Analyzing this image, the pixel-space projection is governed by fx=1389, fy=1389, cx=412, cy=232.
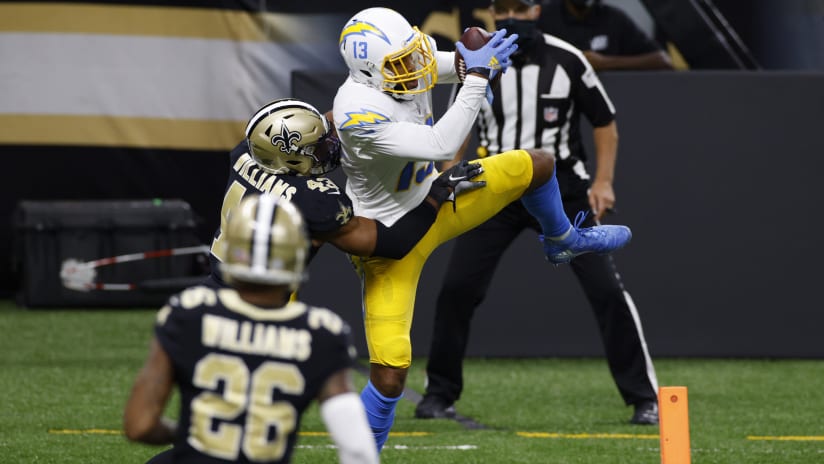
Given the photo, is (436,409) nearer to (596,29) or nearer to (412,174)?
(412,174)

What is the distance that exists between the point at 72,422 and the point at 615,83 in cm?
374

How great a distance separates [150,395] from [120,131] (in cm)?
835

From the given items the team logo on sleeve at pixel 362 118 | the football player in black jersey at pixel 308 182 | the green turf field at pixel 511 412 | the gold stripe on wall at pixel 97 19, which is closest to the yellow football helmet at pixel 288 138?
the football player in black jersey at pixel 308 182

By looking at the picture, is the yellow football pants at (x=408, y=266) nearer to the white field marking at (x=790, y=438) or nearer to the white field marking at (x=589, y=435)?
the white field marking at (x=589, y=435)

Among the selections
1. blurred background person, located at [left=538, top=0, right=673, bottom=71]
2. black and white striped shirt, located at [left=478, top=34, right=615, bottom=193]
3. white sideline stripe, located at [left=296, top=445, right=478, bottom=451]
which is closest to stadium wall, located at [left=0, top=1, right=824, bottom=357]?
blurred background person, located at [left=538, top=0, right=673, bottom=71]

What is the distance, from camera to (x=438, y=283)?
8.23 meters

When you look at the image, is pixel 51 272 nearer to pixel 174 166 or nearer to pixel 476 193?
pixel 174 166

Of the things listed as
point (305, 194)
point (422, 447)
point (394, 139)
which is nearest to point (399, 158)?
point (394, 139)

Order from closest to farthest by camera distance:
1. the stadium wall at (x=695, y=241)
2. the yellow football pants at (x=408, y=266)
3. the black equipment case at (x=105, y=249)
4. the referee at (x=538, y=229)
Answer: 1. the yellow football pants at (x=408, y=266)
2. the referee at (x=538, y=229)
3. the stadium wall at (x=695, y=241)
4. the black equipment case at (x=105, y=249)

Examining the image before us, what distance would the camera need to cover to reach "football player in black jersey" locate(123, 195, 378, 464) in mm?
2857

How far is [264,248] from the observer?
286 cm

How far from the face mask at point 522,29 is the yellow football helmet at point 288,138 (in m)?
2.04

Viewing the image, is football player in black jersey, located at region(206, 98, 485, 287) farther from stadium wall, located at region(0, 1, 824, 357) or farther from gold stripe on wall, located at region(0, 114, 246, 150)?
gold stripe on wall, located at region(0, 114, 246, 150)

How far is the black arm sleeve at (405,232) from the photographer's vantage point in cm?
480
